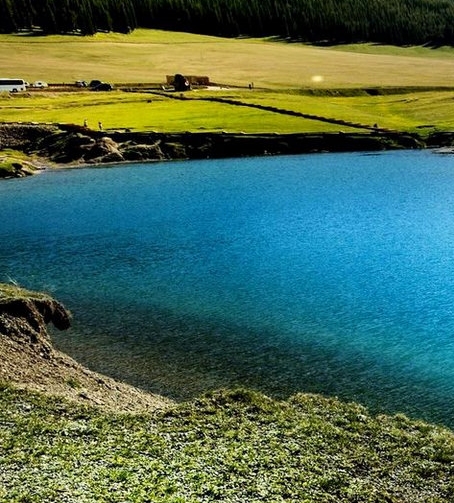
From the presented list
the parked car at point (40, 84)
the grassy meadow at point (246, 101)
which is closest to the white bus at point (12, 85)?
the parked car at point (40, 84)

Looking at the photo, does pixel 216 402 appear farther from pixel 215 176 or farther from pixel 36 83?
pixel 36 83

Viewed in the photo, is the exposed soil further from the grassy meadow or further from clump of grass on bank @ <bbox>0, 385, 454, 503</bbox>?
the grassy meadow

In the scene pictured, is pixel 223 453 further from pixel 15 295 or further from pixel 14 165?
pixel 14 165

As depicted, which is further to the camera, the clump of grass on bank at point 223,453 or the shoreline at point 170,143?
the shoreline at point 170,143

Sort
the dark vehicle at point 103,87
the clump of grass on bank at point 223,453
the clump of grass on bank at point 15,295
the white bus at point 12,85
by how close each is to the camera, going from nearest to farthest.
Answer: the clump of grass on bank at point 223,453 < the clump of grass on bank at point 15,295 < the white bus at point 12,85 < the dark vehicle at point 103,87

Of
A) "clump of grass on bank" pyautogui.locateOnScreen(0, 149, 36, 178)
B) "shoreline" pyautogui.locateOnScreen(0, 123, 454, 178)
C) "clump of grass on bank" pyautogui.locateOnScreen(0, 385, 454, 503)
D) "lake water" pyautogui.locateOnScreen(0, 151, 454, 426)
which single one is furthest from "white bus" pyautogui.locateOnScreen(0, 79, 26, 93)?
"clump of grass on bank" pyautogui.locateOnScreen(0, 385, 454, 503)

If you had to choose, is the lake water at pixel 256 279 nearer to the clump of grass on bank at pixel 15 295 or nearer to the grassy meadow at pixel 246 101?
the clump of grass on bank at pixel 15 295
